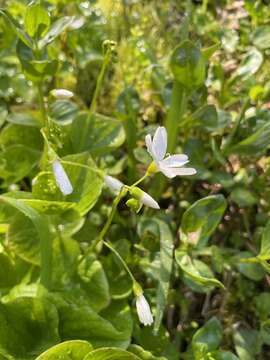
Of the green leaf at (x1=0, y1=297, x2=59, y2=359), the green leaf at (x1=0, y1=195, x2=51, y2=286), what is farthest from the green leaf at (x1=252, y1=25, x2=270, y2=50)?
the green leaf at (x1=0, y1=297, x2=59, y2=359)

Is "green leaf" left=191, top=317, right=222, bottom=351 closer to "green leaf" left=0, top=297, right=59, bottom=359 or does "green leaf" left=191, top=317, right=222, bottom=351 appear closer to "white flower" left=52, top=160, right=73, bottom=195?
"green leaf" left=0, top=297, right=59, bottom=359

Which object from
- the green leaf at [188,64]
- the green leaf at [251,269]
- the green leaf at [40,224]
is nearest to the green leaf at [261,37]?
the green leaf at [188,64]

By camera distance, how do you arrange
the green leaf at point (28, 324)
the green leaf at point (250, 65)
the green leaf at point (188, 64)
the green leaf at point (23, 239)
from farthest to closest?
the green leaf at point (250, 65), the green leaf at point (188, 64), the green leaf at point (23, 239), the green leaf at point (28, 324)

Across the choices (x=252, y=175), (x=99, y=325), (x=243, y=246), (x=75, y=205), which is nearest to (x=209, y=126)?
(x=252, y=175)

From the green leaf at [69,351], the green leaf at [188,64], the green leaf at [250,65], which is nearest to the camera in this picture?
the green leaf at [69,351]

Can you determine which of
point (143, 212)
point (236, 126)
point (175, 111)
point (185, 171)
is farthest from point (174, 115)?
point (185, 171)

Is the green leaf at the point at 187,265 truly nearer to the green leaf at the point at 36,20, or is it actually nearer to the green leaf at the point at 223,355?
the green leaf at the point at 223,355

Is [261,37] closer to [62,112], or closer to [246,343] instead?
[62,112]
